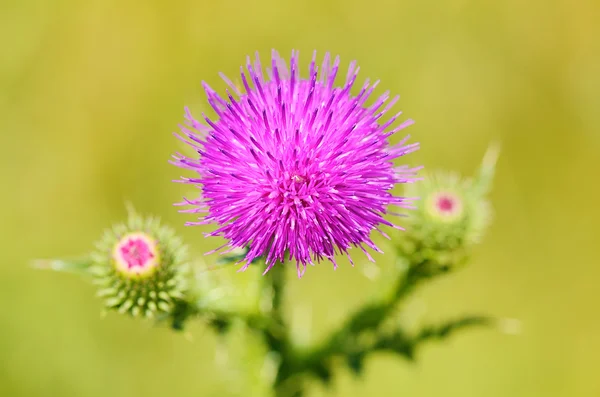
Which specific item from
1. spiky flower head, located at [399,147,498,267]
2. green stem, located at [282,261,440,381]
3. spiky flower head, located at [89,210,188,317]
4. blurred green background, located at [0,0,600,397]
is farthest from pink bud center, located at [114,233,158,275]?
blurred green background, located at [0,0,600,397]

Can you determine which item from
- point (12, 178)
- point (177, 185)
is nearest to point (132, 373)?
point (177, 185)

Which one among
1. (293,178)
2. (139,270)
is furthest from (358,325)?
(139,270)

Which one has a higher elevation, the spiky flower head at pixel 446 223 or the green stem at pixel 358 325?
the spiky flower head at pixel 446 223

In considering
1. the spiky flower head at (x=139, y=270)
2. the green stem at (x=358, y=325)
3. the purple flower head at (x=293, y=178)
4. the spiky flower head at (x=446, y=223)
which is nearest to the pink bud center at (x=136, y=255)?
the spiky flower head at (x=139, y=270)

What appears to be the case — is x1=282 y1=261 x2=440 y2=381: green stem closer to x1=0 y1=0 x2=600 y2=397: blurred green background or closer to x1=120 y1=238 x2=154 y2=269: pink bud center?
x1=120 y1=238 x2=154 y2=269: pink bud center

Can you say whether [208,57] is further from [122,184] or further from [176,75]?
[122,184]

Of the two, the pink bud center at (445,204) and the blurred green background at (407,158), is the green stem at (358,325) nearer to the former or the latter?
the pink bud center at (445,204)
